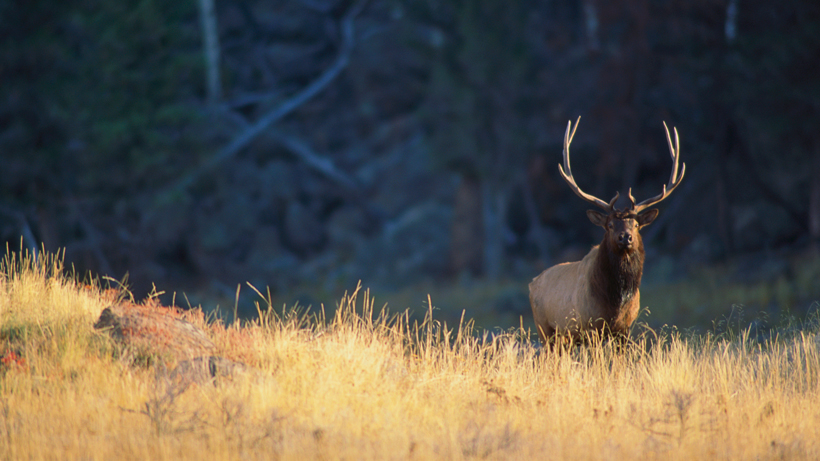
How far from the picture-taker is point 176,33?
22.6 metres

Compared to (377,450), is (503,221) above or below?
above

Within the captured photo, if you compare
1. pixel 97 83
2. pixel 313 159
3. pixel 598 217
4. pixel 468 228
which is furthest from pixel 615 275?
pixel 313 159

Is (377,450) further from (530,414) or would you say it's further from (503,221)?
(503,221)

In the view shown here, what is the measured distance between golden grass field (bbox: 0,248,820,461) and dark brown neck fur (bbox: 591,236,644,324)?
2.22 feet

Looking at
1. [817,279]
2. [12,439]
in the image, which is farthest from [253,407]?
[817,279]

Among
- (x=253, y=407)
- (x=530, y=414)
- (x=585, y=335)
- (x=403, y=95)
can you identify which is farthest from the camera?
(x=403, y=95)

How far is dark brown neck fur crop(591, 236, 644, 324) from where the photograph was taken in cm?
815

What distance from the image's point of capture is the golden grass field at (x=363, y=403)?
5.52 m

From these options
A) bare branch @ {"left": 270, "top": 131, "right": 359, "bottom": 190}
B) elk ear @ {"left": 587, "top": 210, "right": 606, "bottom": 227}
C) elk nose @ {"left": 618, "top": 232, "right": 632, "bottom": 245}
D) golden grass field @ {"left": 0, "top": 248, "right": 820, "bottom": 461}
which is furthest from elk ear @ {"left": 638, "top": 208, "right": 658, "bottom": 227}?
bare branch @ {"left": 270, "top": 131, "right": 359, "bottom": 190}

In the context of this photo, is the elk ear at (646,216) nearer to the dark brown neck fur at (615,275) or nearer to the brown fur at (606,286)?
the brown fur at (606,286)

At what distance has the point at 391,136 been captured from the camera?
33094 millimetres

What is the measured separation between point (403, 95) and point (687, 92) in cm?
1280

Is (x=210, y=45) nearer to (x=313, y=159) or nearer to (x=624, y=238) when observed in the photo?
(x=313, y=159)

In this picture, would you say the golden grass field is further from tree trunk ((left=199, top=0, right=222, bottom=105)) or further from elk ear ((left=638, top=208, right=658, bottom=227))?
tree trunk ((left=199, top=0, right=222, bottom=105))
